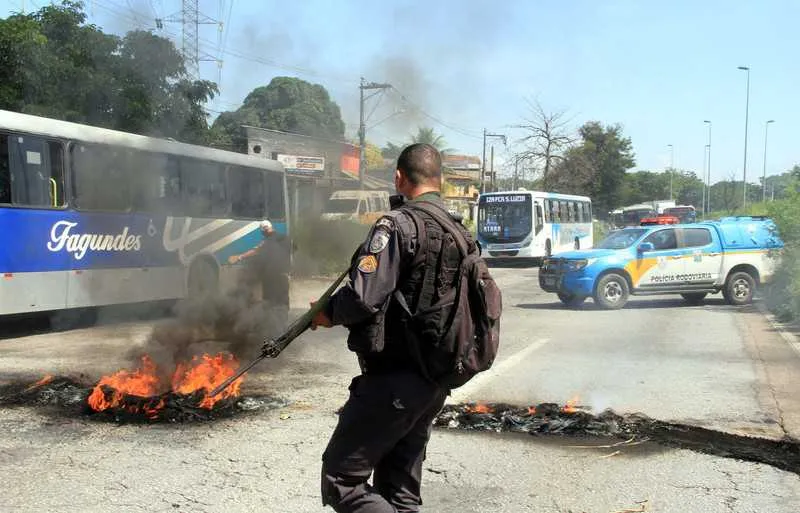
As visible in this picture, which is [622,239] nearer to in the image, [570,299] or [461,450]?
[570,299]

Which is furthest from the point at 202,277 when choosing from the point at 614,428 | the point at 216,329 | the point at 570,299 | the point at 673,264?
the point at 673,264

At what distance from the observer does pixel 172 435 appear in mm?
5090

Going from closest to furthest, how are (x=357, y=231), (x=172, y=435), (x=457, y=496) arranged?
(x=457, y=496), (x=172, y=435), (x=357, y=231)

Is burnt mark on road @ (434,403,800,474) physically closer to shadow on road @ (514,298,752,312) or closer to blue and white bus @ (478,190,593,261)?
shadow on road @ (514,298,752,312)

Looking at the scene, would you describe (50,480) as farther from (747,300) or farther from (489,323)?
(747,300)

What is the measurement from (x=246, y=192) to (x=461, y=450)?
10180mm

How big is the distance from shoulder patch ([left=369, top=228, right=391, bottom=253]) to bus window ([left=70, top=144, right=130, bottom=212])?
29.5ft

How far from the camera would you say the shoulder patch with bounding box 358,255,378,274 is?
2467 mm

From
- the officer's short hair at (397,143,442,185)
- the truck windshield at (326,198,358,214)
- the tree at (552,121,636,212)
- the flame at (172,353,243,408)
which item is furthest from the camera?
the tree at (552,121,636,212)

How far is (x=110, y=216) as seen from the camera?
10773 mm

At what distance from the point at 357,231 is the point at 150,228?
779 cm

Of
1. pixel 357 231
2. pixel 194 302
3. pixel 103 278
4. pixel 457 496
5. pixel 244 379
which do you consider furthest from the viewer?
pixel 357 231

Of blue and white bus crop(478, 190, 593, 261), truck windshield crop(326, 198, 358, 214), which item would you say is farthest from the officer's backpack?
blue and white bus crop(478, 190, 593, 261)

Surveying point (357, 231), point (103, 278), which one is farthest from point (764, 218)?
point (103, 278)
